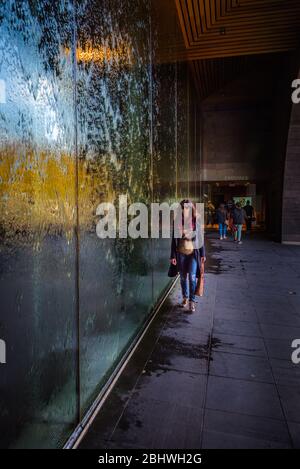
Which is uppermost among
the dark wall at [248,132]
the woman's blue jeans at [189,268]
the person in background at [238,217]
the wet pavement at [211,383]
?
the dark wall at [248,132]

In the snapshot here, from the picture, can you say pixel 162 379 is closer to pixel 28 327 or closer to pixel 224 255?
pixel 28 327

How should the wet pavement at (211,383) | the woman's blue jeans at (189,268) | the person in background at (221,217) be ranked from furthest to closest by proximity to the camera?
1. the person in background at (221,217)
2. the woman's blue jeans at (189,268)
3. the wet pavement at (211,383)

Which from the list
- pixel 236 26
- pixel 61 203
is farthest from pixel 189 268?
pixel 236 26

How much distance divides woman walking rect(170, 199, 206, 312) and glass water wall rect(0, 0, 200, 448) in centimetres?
129

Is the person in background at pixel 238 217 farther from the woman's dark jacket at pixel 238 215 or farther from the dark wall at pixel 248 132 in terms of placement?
the dark wall at pixel 248 132

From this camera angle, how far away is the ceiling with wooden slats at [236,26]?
8391 millimetres

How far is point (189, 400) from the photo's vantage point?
9.14 ft

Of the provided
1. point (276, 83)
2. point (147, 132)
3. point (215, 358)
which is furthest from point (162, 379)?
point (276, 83)

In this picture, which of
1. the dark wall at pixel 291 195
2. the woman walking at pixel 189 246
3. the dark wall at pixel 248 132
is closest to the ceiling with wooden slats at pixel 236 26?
the dark wall at pixel 291 195

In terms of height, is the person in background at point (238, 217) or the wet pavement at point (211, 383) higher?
the person in background at point (238, 217)

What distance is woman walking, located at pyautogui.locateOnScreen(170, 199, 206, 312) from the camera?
490 cm

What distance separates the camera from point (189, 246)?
Result: 4953 mm

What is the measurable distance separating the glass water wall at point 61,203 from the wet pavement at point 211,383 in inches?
13.9

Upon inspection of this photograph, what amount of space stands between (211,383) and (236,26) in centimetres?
1034
